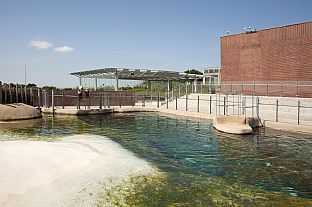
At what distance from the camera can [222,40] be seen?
4159cm

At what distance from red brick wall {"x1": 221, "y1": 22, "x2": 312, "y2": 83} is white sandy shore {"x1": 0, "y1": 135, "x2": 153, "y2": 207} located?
1048 inches

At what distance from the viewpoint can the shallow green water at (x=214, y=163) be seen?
6926mm

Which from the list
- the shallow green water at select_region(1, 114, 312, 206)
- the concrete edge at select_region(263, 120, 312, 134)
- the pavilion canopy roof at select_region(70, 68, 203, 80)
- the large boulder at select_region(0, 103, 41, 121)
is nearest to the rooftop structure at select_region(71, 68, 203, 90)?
the pavilion canopy roof at select_region(70, 68, 203, 80)

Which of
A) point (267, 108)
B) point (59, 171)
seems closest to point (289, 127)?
point (267, 108)

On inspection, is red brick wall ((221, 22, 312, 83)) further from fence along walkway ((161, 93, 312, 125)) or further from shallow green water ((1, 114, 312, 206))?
shallow green water ((1, 114, 312, 206))

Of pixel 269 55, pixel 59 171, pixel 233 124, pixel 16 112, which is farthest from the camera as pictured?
pixel 269 55

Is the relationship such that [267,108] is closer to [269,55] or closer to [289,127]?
[289,127]

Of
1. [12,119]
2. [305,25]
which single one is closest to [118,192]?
[12,119]

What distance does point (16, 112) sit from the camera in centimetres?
2045

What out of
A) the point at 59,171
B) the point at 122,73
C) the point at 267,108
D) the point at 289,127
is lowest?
the point at 59,171

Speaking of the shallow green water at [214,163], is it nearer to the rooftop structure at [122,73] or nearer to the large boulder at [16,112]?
the large boulder at [16,112]

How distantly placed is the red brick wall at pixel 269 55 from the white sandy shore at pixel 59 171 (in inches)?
1048

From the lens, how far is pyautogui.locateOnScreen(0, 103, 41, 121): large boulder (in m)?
19.8

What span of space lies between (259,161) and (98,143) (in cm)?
643
